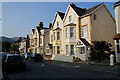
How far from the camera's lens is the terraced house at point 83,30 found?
870 inches

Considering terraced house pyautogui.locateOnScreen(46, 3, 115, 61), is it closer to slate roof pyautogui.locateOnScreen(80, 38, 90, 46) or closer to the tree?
slate roof pyautogui.locateOnScreen(80, 38, 90, 46)

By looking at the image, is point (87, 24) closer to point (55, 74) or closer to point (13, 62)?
point (55, 74)

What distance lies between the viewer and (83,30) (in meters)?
23.6

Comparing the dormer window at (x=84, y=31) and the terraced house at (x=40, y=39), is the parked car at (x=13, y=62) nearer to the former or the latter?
the dormer window at (x=84, y=31)

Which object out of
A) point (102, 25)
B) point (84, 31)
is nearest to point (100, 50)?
point (84, 31)

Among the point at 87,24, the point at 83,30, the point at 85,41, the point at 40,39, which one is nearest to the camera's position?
the point at 85,41

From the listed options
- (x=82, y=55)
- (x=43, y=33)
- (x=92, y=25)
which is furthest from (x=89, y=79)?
(x=43, y=33)

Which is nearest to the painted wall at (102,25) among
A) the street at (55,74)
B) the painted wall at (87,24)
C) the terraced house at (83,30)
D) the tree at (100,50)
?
the terraced house at (83,30)

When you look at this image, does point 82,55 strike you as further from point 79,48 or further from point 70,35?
point 70,35

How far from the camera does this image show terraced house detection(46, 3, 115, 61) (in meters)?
22.1

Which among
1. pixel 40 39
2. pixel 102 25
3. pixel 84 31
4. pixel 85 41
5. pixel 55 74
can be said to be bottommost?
pixel 55 74

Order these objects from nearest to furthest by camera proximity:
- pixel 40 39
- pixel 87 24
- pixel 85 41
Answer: pixel 85 41 → pixel 87 24 → pixel 40 39

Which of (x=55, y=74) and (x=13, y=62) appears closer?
(x=55, y=74)

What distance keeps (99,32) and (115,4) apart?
6.52m
